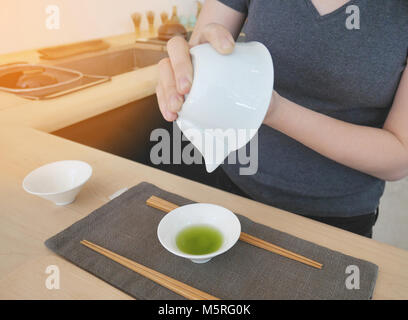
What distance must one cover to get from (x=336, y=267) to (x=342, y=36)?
0.55m

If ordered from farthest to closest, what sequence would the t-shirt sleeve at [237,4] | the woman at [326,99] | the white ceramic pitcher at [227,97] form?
the t-shirt sleeve at [237,4], the woman at [326,99], the white ceramic pitcher at [227,97]

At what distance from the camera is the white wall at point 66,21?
1.76 metres

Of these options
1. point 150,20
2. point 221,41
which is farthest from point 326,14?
point 150,20

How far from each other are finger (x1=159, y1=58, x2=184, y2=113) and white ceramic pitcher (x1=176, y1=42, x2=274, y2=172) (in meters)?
0.01

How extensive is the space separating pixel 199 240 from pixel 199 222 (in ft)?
0.15

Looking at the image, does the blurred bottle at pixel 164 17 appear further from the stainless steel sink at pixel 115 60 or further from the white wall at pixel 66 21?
the stainless steel sink at pixel 115 60

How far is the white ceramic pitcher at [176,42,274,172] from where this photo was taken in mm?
Result: 512

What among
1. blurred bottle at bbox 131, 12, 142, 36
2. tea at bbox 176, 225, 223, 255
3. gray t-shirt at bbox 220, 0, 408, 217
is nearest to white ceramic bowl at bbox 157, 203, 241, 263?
tea at bbox 176, 225, 223, 255

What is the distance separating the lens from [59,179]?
803 mm

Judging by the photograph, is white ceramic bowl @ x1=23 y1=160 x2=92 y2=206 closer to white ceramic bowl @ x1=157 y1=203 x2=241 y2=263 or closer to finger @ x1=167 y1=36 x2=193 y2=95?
white ceramic bowl @ x1=157 y1=203 x2=241 y2=263

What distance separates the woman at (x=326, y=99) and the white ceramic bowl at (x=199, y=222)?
7.8 inches

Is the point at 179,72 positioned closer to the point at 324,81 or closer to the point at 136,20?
the point at 324,81

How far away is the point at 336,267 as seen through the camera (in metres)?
0.58

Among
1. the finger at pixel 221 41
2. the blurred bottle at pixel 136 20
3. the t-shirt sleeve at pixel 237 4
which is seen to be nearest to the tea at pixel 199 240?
the finger at pixel 221 41
